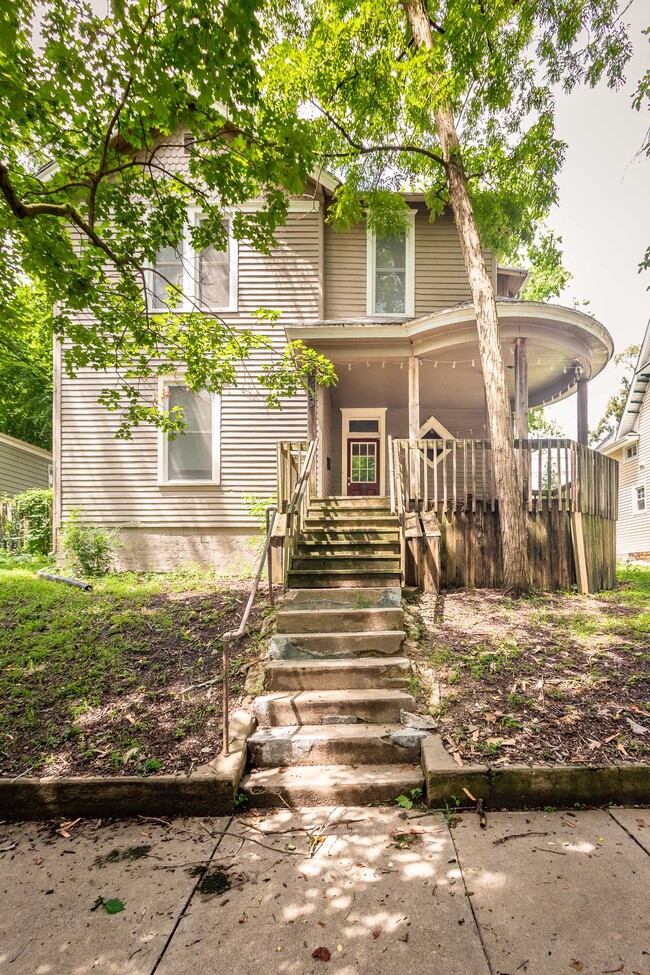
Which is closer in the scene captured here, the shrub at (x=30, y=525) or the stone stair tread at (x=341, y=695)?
the stone stair tread at (x=341, y=695)

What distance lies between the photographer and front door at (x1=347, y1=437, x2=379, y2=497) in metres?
11.3

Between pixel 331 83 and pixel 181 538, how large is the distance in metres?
8.54

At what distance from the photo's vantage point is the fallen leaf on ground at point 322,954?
1966mm

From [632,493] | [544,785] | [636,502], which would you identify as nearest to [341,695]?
[544,785]

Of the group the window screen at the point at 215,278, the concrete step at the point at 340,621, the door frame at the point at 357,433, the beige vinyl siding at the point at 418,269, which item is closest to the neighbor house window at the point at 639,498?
the beige vinyl siding at the point at 418,269

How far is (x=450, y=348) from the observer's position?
8.65 m

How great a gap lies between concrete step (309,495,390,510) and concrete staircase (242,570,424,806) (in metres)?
2.71

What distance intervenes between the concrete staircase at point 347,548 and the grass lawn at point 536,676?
0.72m

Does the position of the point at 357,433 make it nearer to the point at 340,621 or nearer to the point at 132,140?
the point at 340,621

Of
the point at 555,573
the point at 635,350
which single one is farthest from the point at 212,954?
the point at 635,350

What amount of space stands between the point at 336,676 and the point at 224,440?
6.77m

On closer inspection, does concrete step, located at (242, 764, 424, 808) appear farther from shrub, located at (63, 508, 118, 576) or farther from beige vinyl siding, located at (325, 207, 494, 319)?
beige vinyl siding, located at (325, 207, 494, 319)

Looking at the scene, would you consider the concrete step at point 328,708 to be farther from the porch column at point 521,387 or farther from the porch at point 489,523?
the porch column at point 521,387

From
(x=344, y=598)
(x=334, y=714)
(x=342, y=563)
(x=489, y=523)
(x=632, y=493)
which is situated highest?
(x=632, y=493)
